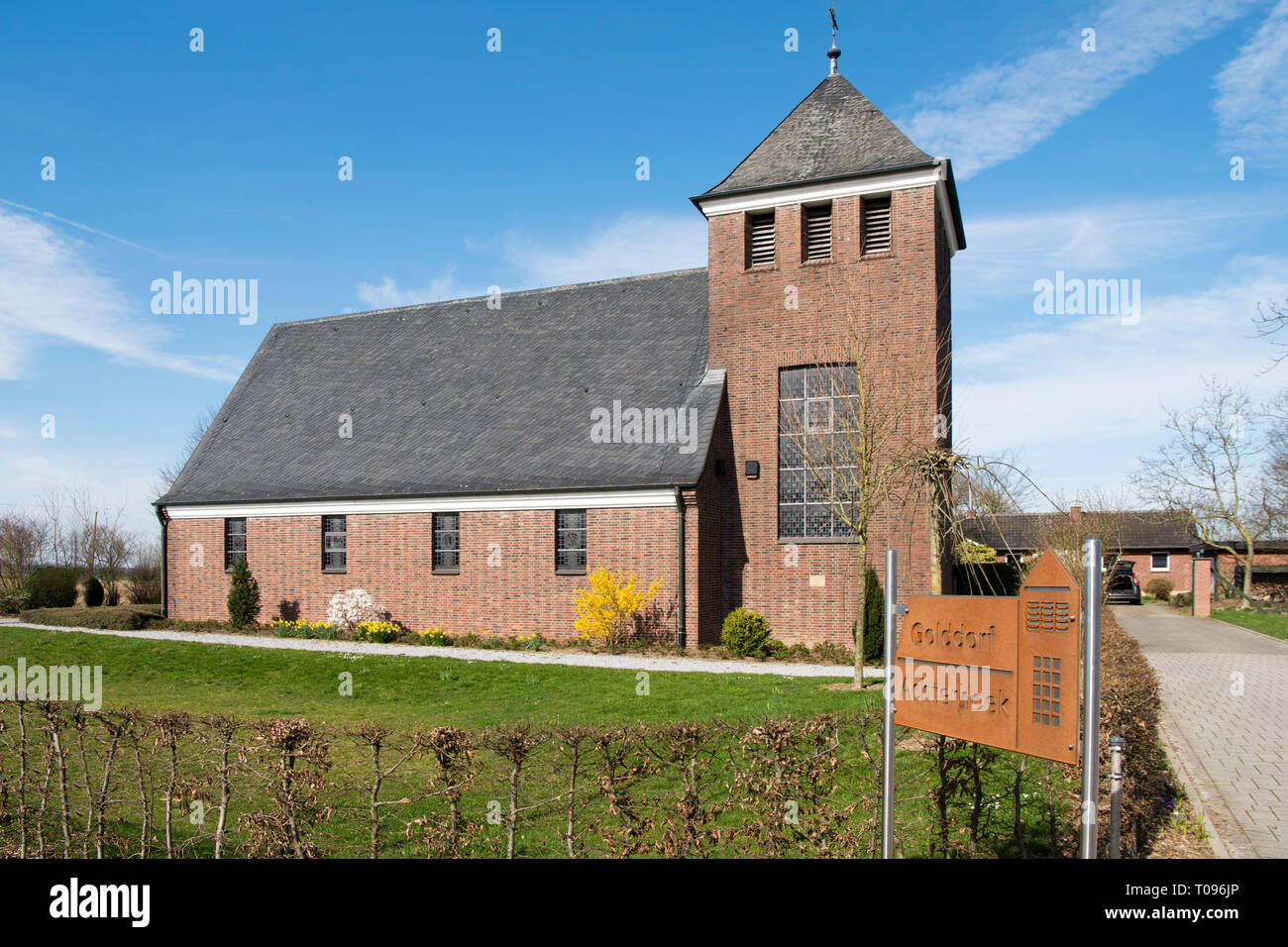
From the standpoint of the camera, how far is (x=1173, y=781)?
884 centimetres

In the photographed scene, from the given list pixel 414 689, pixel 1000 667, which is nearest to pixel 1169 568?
pixel 414 689

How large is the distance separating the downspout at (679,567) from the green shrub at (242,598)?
12.4m

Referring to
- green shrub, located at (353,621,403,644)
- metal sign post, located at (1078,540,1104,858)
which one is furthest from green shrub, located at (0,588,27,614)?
metal sign post, located at (1078,540,1104,858)

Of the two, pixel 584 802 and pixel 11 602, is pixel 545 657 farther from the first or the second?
pixel 11 602

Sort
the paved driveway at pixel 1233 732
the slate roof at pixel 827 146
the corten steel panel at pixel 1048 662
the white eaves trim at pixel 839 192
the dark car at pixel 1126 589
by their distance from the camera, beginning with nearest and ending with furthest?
the corten steel panel at pixel 1048 662 → the paved driveway at pixel 1233 732 → the white eaves trim at pixel 839 192 → the slate roof at pixel 827 146 → the dark car at pixel 1126 589

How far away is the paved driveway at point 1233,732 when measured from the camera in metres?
7.69

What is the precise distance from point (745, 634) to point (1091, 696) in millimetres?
15087

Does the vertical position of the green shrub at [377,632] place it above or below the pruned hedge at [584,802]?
below

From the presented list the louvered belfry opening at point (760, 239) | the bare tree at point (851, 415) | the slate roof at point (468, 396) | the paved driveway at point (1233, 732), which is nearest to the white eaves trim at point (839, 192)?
the louvered belfry opening at point (760, 239)

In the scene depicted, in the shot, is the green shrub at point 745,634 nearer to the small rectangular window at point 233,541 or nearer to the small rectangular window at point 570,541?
the small rectangular window at point 570,541

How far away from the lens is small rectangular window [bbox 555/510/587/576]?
20.7m

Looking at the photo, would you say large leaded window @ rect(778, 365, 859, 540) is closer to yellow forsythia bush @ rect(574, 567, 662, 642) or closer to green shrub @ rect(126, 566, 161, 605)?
yellow forsythia bush @ rect(574, 567, 662, 642)

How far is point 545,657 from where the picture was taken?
60.0 ft
